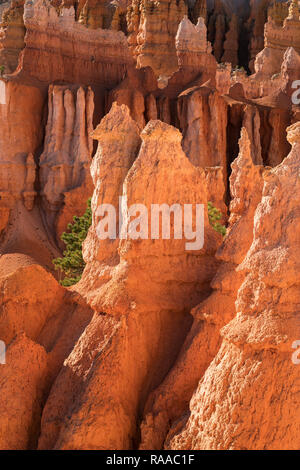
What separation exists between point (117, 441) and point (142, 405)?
509 millimetres

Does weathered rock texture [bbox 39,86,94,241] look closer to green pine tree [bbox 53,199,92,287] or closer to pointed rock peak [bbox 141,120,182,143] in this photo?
green pine tree [bbox 53,199,92,287]

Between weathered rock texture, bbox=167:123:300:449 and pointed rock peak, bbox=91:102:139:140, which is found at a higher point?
pointed rock peak, bbox=91:102:139:140

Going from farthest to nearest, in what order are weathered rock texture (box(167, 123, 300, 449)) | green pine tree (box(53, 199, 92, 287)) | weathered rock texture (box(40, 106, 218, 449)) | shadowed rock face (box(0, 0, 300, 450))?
1. green pine tree (box(53, 199, 92, 287))
2. weathered rock texture (box(40, 106, 218, 449))
3. shadowed rock face (box(0, 0, 300, 450))
4. weathered rock texture (box(167, 123, 300, 449))

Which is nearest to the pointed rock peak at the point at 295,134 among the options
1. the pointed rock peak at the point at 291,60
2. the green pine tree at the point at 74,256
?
the green pine tree at the point at 74,256

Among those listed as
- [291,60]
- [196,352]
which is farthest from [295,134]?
[291,60]

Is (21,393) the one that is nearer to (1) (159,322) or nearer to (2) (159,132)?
(1) (159,322)

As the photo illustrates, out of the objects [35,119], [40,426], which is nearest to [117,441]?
[40,426]

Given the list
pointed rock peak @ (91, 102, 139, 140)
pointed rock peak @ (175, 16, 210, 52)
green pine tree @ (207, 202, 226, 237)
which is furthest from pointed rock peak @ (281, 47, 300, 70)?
pointed rock peak @ (91, 102, 139, 140)

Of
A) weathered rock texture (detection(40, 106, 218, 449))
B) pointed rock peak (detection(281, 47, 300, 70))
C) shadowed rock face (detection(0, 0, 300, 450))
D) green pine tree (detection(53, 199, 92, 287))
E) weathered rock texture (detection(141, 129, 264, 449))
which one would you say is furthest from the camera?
pointed rock peak (detection(281, 47, 300, 70))

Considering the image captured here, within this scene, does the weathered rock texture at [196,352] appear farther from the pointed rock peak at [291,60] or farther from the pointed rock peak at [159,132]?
the pointed rock peak at [291,60]

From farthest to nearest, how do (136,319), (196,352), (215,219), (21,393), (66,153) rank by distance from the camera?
(66,153)
(215,219)
(21,393)
(136,319)
(196,352)

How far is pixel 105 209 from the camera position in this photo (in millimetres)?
10312

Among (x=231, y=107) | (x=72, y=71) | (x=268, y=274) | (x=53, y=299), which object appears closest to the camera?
(x=268, y=274)
